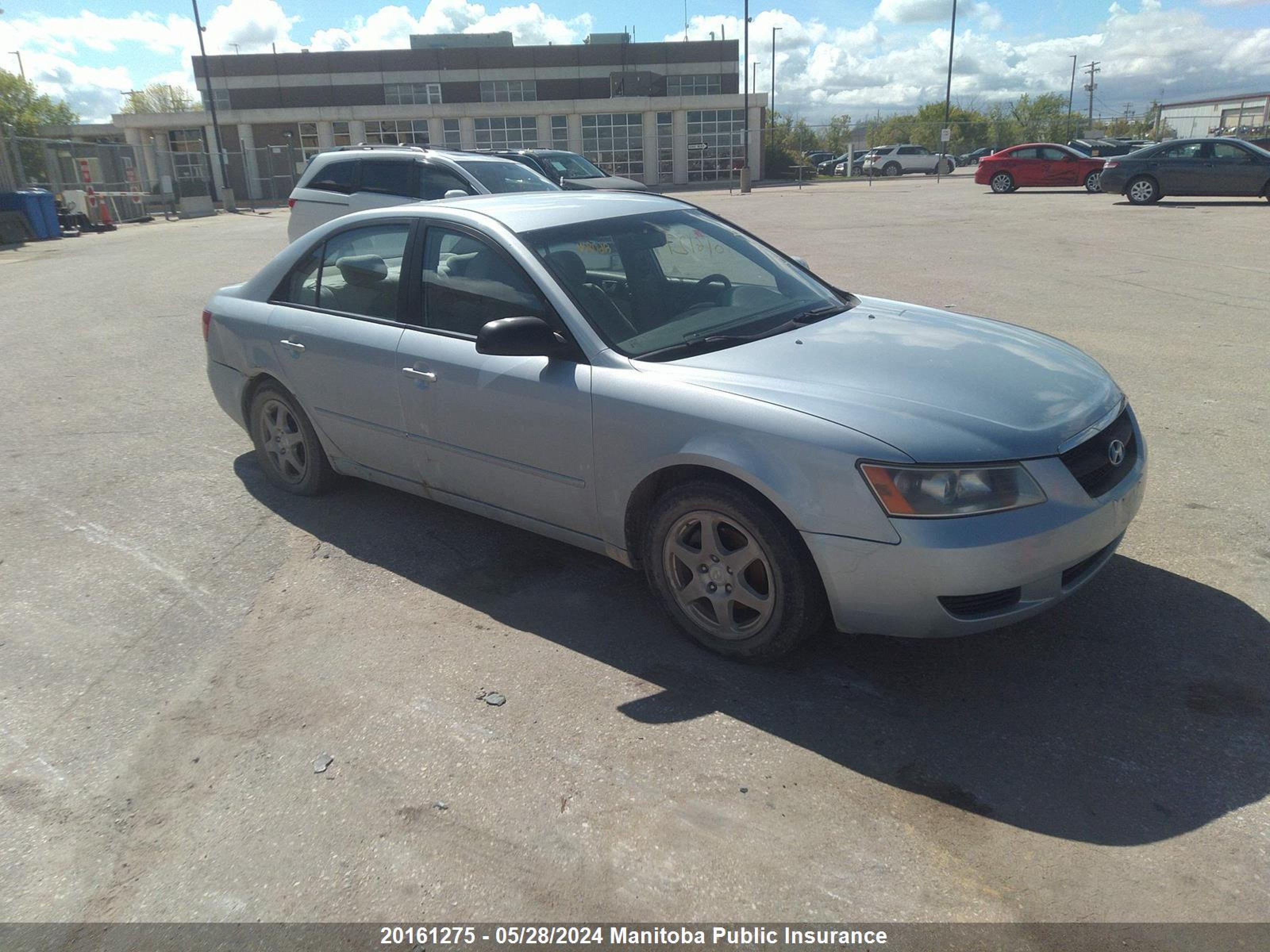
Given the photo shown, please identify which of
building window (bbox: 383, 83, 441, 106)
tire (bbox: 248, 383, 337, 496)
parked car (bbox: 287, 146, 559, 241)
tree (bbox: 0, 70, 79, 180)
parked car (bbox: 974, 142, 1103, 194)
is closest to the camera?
tire (bbox: 248, 383, 337, 496)

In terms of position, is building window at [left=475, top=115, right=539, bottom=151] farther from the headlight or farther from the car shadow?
the headlight

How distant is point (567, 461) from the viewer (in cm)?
376

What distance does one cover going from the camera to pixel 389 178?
11.8m

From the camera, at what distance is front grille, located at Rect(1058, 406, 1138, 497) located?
3.16 m

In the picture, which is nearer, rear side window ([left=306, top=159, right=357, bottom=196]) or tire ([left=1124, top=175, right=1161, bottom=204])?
rear side window ([left=306, top=159, right=357, bottom=196])

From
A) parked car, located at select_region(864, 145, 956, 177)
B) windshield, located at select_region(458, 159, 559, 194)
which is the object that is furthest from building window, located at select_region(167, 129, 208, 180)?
windshield, located at select_region(458, 159, 559, 194)

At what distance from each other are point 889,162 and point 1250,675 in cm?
5485

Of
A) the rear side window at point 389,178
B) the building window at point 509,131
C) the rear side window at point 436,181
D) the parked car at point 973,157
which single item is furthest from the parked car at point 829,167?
the rear side window at point 436,181

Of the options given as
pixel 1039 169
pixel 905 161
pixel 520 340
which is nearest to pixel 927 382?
pixel 520 340

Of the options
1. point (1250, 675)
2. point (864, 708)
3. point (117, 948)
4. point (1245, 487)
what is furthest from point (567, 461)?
point (1245, 487)

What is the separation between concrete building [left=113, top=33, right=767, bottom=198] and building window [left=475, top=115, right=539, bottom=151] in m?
0.07

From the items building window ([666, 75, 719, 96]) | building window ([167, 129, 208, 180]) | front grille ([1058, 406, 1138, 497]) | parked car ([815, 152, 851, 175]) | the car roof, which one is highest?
building window ([666, 75, 719, 96])

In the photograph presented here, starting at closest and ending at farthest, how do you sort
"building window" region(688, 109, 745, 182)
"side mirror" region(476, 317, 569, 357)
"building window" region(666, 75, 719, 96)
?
"side mirror" region(476, 317, 569, 357) → "building window" region(688, 109, 745, 182) → "building window" region(666, 75, 719, 96)

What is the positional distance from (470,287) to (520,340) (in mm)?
685
